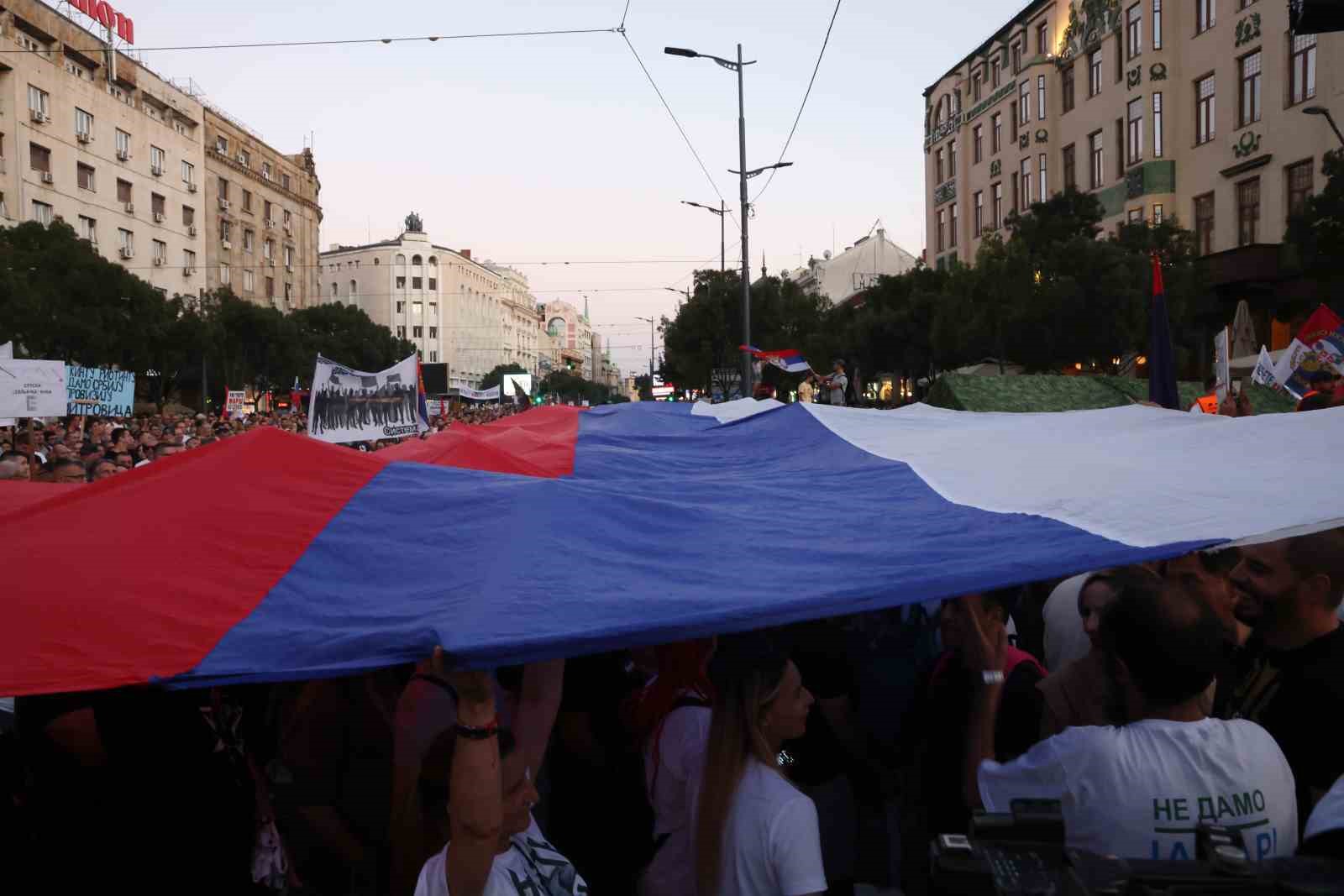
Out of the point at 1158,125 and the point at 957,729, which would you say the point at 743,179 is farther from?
the point at 957,729

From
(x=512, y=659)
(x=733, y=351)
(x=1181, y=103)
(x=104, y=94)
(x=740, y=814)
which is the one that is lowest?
(x=740, y=814)

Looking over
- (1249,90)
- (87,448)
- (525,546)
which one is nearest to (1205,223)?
(1249,90)

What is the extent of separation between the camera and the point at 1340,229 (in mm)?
19766

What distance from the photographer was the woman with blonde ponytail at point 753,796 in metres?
2.79

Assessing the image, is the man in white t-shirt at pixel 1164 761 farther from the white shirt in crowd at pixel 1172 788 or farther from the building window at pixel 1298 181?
the building window at pixel 1298 181

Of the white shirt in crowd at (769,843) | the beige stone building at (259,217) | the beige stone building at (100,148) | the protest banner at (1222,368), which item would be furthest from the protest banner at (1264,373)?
the beige stone building at (259,217)

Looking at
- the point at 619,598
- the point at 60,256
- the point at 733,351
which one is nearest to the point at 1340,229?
the point at 619,598

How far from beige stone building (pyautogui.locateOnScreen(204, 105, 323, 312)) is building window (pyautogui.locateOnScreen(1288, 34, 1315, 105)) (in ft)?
141

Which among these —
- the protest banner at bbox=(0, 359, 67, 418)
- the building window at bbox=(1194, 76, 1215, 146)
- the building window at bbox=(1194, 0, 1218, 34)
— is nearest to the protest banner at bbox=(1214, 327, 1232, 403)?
the protest banner at bbox=(0, 359, 67, 418)

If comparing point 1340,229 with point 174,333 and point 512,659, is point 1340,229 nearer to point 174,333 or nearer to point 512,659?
point 512,659

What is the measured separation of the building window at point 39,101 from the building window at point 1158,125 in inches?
1481

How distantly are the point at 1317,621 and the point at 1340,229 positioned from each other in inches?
787

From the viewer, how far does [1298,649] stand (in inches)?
119

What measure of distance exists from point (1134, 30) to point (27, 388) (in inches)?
1326
